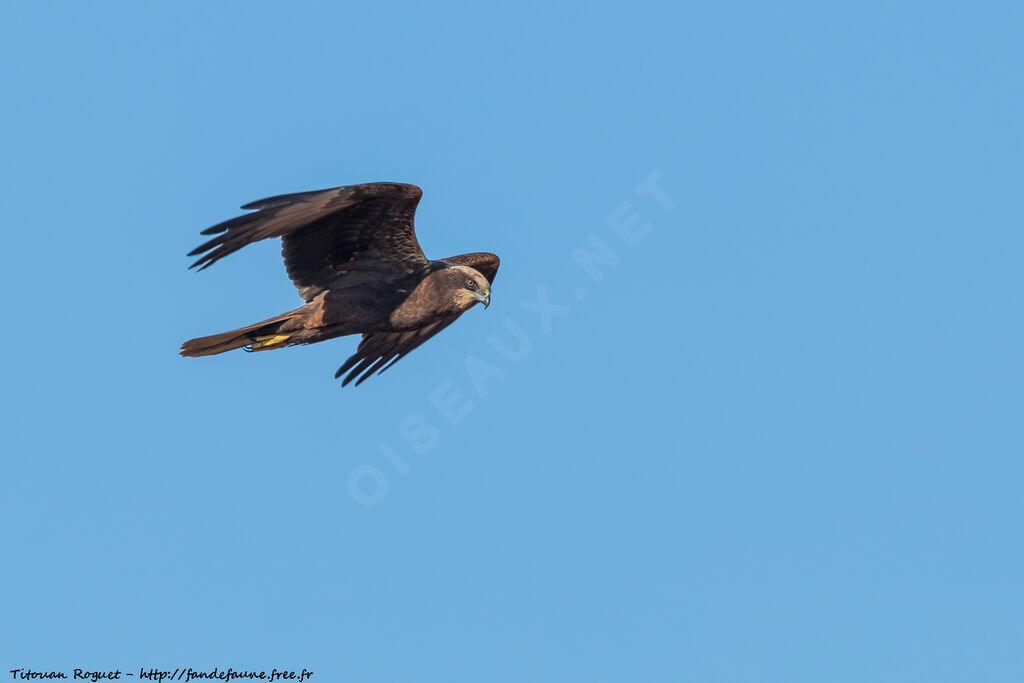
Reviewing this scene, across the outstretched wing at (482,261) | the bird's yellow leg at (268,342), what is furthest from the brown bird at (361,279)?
the outstretched wing at (482,261)

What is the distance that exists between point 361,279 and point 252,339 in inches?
54.3

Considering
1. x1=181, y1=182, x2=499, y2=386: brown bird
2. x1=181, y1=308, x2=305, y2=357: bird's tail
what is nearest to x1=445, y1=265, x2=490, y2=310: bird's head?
x1=181, y1=182, x2=499, y2=386: brown bird

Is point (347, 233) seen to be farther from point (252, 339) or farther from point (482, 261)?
point (482, 261)

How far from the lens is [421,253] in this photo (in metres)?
17.2

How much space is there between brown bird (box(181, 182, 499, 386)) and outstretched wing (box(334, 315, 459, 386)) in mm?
986

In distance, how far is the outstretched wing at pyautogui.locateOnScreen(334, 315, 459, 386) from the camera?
60.3ft

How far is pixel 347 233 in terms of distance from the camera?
16.9m

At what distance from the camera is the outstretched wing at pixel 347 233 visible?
16.1m

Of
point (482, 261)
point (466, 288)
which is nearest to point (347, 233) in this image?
point (466, 288)

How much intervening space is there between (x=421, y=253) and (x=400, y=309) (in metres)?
0.69

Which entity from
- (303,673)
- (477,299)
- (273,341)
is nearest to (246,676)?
(303,673)

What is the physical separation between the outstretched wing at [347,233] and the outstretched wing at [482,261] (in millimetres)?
2266

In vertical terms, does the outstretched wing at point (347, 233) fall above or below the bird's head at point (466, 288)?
above

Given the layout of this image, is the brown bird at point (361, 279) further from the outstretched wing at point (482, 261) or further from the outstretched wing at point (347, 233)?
the outstretched wing at point (482, 261)
